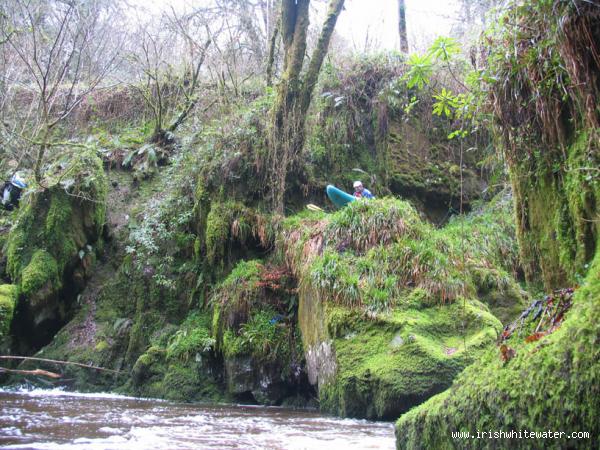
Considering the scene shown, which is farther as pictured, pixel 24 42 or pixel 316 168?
pixel 24 42

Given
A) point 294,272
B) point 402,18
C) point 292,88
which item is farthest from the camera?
point 402,18

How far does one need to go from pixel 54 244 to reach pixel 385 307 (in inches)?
253

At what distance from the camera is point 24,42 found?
12.0 meters

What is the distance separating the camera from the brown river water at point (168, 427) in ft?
14.2

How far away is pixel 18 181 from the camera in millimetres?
10961

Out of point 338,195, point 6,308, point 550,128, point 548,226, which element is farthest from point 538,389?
point 6,308

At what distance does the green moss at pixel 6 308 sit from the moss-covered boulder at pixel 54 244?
0.83ft

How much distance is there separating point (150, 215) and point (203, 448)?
22.3 feet

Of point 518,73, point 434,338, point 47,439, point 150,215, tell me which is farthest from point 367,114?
point 47,439

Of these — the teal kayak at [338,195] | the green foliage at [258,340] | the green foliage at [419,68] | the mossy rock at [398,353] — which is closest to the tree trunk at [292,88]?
the teal kayak at [338,195]

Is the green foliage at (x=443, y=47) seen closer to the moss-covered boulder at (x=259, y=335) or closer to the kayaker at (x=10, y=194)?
the moss-covered boulder at (x=259, y=335)

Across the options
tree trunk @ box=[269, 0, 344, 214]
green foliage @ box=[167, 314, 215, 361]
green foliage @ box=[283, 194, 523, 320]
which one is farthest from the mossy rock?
tree trunk @ box=[269, 0, 344, 214]

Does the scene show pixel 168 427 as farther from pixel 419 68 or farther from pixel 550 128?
pixel 550 128

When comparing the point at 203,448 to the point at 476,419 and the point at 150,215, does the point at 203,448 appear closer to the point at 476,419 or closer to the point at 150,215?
the point at 476,419
